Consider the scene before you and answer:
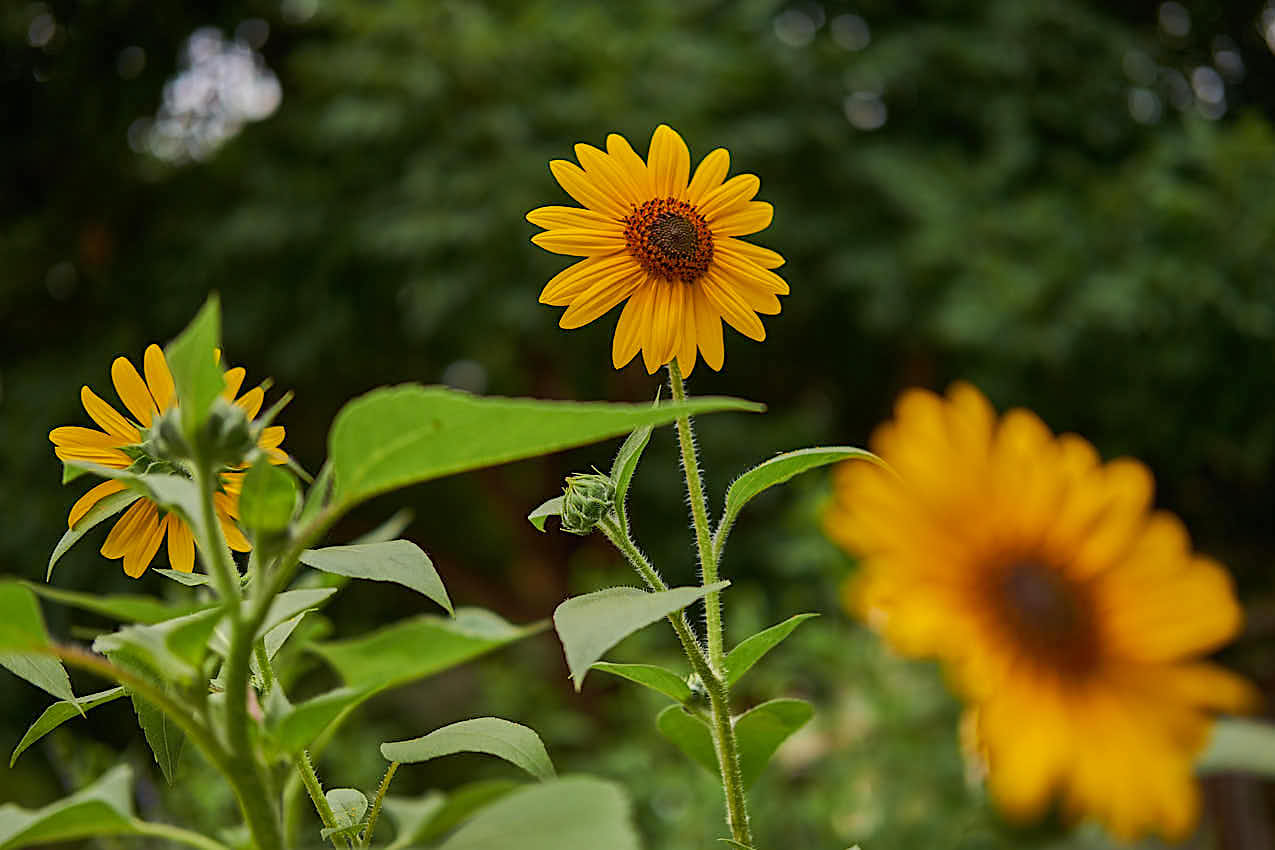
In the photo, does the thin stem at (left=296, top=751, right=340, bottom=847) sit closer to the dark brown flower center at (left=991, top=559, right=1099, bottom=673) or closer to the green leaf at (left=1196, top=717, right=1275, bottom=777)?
the dark brown flower center at (left=991, top=559, right=1099, bottom=673)

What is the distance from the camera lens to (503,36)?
201 cm

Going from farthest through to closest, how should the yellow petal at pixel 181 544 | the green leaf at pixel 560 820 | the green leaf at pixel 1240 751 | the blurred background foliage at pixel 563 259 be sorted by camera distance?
the blurred background foliage at pixel 563 259 < the green leaf at pixel 1240 751 < the yellow petal at pixel 181 544 < the green leaf at pixel 560 820

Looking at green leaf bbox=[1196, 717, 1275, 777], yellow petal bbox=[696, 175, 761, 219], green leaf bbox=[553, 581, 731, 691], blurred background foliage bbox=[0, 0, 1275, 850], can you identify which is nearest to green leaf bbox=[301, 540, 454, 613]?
green leaf bbox=[553, 581, 731, 691]

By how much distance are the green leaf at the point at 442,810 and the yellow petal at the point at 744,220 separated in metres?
0.16

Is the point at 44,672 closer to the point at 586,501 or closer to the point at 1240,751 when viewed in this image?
the point at 586,501

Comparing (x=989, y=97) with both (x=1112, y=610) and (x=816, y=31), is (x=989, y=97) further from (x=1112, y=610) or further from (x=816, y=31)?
(x=1112, y=610)

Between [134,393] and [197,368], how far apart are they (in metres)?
0.11

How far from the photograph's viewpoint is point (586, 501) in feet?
0.85

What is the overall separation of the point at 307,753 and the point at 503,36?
6.44 ft

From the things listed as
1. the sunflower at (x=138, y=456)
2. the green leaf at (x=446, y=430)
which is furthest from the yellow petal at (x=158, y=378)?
the green leaf at (x=446, y=430)

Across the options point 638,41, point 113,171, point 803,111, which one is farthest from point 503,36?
point 113,171

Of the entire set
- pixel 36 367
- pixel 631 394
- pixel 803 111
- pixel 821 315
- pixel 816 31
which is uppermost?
pixel 816 31

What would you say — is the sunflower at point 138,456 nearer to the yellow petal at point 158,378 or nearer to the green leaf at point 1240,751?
the yellow petal at point 158,378

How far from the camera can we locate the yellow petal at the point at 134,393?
0.78 feet
